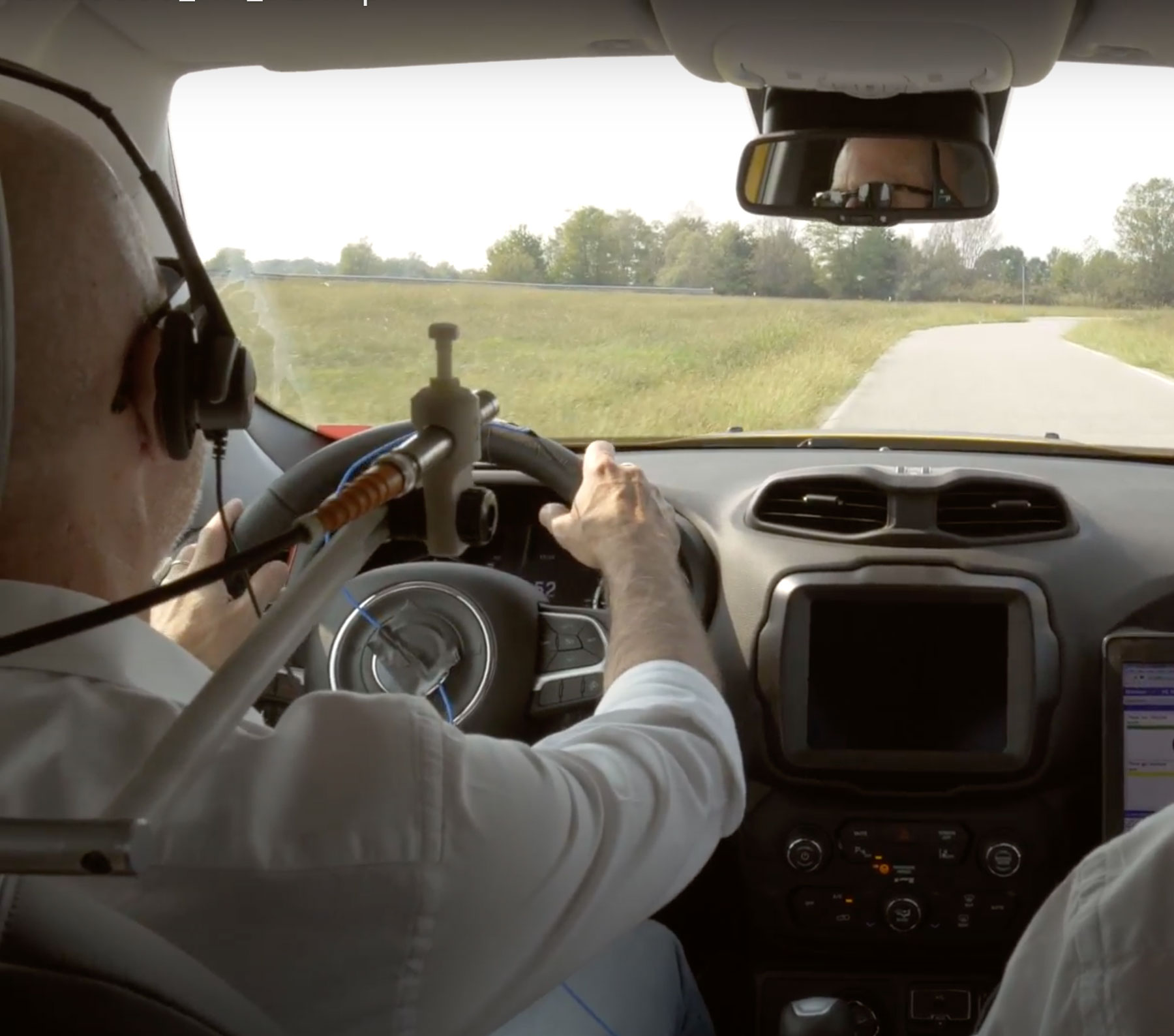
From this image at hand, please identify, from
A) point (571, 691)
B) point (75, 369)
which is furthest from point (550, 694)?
point (75, 369)

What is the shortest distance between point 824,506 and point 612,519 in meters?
0.71

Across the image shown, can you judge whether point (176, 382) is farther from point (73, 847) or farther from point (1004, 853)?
point (1004, 853)

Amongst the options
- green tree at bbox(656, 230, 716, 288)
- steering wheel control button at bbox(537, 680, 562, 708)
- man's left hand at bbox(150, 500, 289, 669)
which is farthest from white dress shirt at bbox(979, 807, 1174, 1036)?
green tree at bbox(656, 230, 716, 288)

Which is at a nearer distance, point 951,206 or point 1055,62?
point 1055,62

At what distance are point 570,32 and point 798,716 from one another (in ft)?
4.63

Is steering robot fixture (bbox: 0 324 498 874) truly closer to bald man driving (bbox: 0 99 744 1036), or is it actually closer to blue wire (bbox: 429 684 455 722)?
bald man driving (bbox: 0 99 744 1036)

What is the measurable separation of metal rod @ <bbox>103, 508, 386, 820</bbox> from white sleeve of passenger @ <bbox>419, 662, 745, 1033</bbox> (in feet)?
0.58

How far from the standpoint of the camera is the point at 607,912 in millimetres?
1450

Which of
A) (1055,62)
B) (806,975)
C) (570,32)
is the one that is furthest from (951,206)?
(806,975)

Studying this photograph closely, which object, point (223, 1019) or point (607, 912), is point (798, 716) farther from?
point (223, 1019)

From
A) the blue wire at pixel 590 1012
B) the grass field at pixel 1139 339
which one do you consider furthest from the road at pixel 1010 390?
the blue wire at pixel 590 1012

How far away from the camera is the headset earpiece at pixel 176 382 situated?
1427 millimetres

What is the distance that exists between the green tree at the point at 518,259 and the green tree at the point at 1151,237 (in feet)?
4.92

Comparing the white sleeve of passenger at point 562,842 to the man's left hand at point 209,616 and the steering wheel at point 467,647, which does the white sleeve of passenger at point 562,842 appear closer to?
the man's left hand at point 209,616
